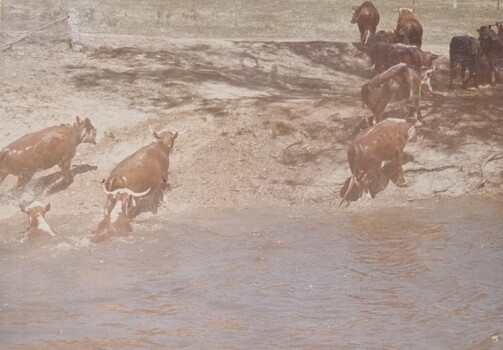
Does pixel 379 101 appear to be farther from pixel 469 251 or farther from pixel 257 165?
pixel 469 251

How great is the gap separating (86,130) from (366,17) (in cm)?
816

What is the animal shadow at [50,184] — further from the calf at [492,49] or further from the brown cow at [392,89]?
the calf at [492,49]

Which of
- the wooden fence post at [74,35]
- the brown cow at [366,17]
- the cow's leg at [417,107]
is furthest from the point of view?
the brown cow at [366,17]

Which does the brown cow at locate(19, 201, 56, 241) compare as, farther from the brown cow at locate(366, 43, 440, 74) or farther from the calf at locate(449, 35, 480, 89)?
the calf at locate(449, 35, 480, 89)

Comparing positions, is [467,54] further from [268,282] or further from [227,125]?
[268,282]

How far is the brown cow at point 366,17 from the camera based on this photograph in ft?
64.4

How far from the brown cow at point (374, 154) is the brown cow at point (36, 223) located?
4.19 meters

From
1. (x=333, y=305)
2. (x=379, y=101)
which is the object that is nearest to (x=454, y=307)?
(x=333, y=305)

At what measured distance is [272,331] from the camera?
8.07 m

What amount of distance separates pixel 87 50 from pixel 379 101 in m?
7.58

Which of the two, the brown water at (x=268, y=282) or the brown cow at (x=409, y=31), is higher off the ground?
the brown cow at (x=409, y=31)

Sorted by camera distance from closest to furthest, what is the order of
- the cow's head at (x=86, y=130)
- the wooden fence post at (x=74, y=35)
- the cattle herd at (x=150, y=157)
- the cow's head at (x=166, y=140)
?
the cattle herd at (x=150, y=157) < the cow's head at (x=166, y=140) < the cow's head at (x=86, y=130) < the wooden fence post at (x=74, y=35)

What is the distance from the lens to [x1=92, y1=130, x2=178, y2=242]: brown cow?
37.7 feet

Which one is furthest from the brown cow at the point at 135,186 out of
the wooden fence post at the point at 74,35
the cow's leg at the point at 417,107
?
the wooden fence post at the point at 74,35
